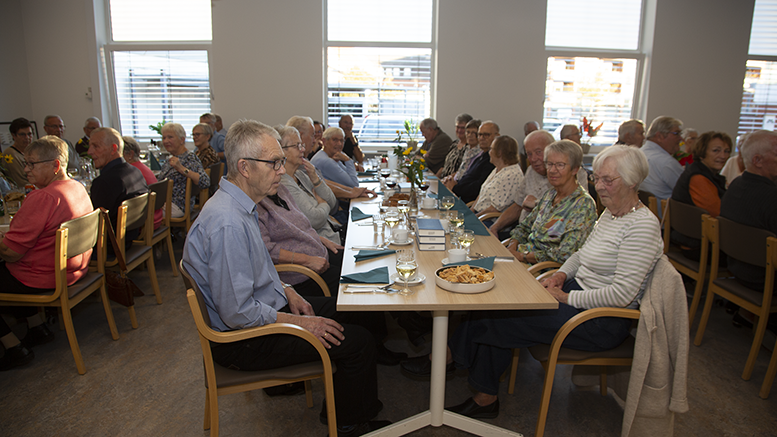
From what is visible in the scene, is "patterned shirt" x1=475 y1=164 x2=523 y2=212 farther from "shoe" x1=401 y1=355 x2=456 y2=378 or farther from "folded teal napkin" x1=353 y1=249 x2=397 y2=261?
"folded teal napkin" x1=353 y1=249 x2=397 y2=261

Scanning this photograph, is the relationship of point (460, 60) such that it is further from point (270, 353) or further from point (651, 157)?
point (270, 353)

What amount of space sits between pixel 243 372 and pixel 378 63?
21.8 feet

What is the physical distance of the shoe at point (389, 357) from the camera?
2746 millimetres

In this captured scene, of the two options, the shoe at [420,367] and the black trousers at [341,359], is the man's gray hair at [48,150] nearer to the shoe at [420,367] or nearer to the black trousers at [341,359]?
the black trousers at [341,359]

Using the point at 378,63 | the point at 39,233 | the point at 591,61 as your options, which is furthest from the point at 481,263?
the point at 591,61

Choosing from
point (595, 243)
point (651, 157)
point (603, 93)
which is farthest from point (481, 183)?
point (603, 93)

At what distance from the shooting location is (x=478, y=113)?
24.5 feet

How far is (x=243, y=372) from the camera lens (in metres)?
1.79

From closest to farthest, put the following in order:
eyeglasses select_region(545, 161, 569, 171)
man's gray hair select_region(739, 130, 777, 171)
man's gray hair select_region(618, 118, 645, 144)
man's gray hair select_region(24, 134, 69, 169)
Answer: eyeglasses select_region(545, 161, 569, 171) < man's gray hair select_region(24, 134, 69, 169) < man's gray hair select_region(739, 130, 777, 171) < man's gray hair select_region(618, 118, 645, 144)

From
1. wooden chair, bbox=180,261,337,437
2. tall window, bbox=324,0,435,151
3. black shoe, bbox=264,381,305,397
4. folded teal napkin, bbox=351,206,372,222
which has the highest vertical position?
tall window, bbox=324,0,435,151

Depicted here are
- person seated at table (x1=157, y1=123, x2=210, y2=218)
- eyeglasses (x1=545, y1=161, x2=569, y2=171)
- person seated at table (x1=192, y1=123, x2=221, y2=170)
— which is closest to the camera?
eyeglasses (x1=545, y1=161, x2=569, y2=171)

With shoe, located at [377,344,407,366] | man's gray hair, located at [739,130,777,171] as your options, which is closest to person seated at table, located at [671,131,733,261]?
man's gray hair, located at [739,130,777,171]

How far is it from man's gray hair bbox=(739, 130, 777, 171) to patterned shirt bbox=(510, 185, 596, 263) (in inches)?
50.9

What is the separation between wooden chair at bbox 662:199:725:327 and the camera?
3010 millimetres
